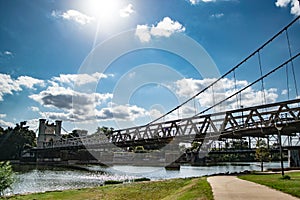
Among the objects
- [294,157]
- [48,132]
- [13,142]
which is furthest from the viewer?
[48,132]

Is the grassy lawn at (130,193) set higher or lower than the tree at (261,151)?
lower

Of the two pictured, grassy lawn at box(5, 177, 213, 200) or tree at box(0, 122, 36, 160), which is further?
tree at box(0, 122, 36, 160)

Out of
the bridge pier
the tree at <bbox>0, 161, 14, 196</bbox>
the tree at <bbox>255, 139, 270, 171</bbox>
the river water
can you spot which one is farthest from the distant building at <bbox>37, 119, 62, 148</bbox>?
the tree at <bbox>0, 161, 14, 196</bbox>

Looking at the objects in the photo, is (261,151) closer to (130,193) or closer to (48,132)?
(130,193)

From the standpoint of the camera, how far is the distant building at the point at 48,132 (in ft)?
479

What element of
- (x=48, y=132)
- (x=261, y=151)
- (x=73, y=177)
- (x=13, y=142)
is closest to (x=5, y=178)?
(x=73, y=177)

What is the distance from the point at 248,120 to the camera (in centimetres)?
3247

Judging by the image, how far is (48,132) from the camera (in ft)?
502

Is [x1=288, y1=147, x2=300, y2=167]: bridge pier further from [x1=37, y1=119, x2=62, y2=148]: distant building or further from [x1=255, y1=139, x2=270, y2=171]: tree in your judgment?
[x1=37, y1=119, x2=62, y2=148]: distant building

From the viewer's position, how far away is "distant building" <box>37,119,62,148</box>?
479 feet

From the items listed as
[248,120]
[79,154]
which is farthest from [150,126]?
[79,154]

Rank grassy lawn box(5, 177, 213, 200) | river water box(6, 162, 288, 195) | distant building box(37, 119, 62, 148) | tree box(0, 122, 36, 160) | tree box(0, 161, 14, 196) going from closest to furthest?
grassy lawn box(5, 177, 213, 200)
tree box(0, 161, 14, 196)
river water box(6, 162, 288, 195)
tree box(0, 122, 36, 160)
distant building box(37, 119, 62, 148)

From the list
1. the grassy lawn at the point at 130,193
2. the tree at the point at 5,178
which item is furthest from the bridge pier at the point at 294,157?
the tree at the point at 5,178

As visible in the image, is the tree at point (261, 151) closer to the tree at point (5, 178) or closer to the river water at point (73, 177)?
the river water at point (73, 177)
